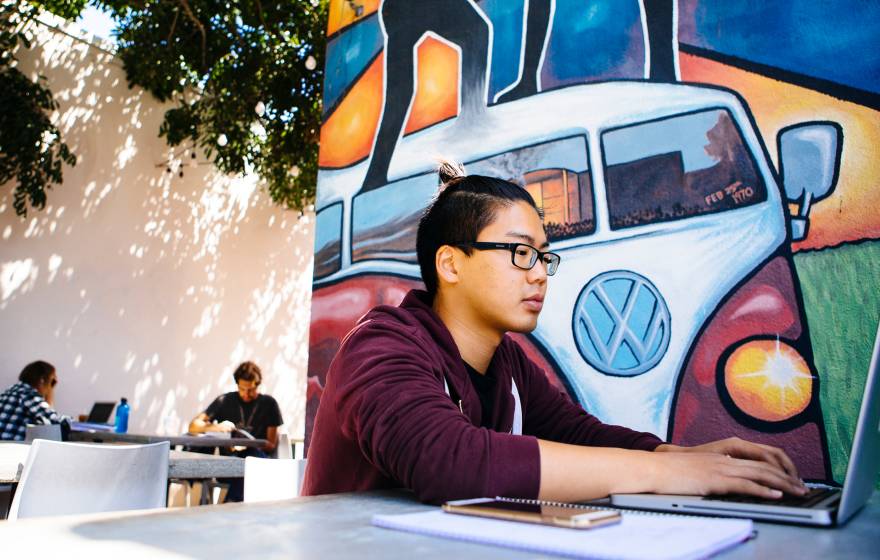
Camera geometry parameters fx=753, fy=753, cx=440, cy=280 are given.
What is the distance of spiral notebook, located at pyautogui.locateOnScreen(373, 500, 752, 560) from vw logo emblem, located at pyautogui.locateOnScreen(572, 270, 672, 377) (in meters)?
1.87

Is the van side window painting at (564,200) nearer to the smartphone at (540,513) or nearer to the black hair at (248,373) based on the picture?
the smartphone at (540,513)

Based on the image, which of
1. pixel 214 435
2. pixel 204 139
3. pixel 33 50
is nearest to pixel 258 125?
pixel 204 139

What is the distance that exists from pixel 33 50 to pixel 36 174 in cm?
127

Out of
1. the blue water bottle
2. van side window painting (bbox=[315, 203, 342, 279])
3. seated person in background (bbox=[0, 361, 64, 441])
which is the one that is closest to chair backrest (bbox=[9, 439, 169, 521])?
van side window painting (bbox=[315, 203, 342, 279])

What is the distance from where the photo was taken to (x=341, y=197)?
13.3ft

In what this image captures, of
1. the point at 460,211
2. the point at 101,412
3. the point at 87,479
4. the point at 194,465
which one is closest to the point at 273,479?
the point at 87,479

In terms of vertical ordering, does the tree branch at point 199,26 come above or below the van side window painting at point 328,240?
above

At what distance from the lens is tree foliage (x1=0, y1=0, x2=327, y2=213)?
22.7 ft

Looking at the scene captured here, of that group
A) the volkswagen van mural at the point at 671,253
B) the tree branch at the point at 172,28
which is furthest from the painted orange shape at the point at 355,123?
the tree branch at the point at 172,28

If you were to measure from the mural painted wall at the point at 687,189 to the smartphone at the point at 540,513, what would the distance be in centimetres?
171

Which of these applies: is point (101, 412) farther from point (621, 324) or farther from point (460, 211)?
point (460, 211)

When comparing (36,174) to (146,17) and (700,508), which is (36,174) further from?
(700,508)

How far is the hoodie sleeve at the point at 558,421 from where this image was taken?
1.70 metres

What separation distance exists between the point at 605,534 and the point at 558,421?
104 cm
